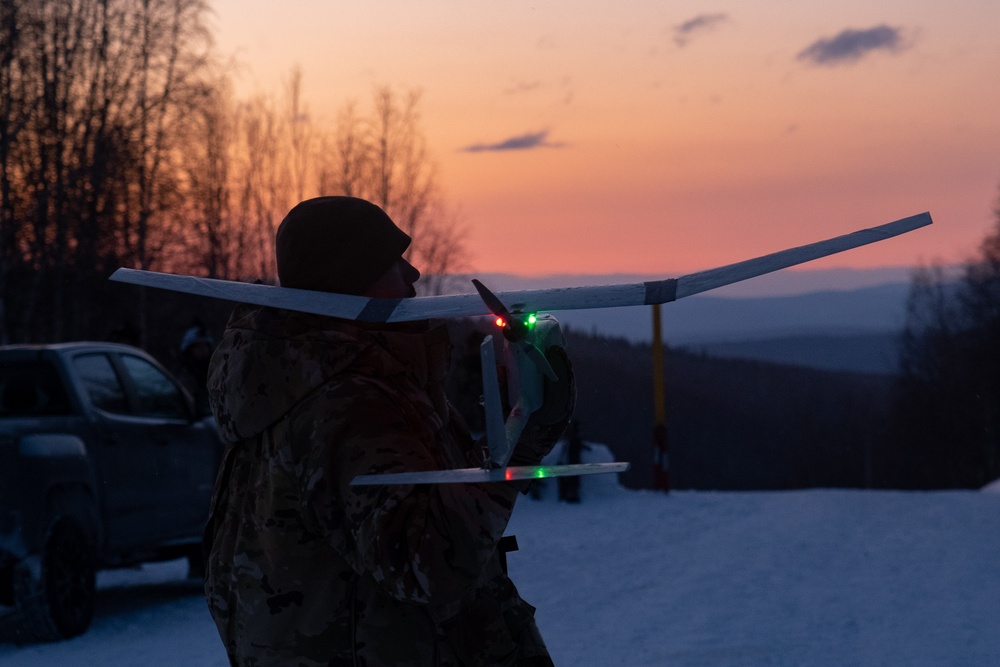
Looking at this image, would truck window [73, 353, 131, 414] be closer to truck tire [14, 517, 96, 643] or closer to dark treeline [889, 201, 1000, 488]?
truck tire [14, 517, 96, 643]

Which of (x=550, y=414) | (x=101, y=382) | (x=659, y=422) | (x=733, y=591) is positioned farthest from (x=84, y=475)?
(x=659, y=422)

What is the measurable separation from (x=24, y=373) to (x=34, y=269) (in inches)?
506

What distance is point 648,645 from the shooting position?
7211 millimetres

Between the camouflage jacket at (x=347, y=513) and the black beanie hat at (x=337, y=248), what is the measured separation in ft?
0.25

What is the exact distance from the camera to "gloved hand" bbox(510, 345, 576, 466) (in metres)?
2.12

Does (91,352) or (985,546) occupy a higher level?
(91,352)

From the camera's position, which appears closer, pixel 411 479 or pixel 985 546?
pixel 411 479

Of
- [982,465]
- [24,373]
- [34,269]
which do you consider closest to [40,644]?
[24,373]

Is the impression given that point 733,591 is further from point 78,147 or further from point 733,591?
point 78,147

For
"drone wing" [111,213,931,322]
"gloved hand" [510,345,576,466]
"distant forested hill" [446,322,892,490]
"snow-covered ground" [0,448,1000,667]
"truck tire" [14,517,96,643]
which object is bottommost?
"distant forested hill" [446,322,892,490]

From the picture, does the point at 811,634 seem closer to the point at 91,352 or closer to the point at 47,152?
the point at 91,352

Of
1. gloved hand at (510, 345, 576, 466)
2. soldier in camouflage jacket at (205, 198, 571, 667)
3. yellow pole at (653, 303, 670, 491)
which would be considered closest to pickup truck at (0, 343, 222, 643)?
soldier in camouflage jacket at (205, 198, 571, 667)

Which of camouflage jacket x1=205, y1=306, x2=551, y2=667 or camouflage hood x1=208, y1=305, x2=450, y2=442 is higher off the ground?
camouflage hood x1=208, y1=305, x2=450, y2=442

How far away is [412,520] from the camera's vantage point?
2131 mm
